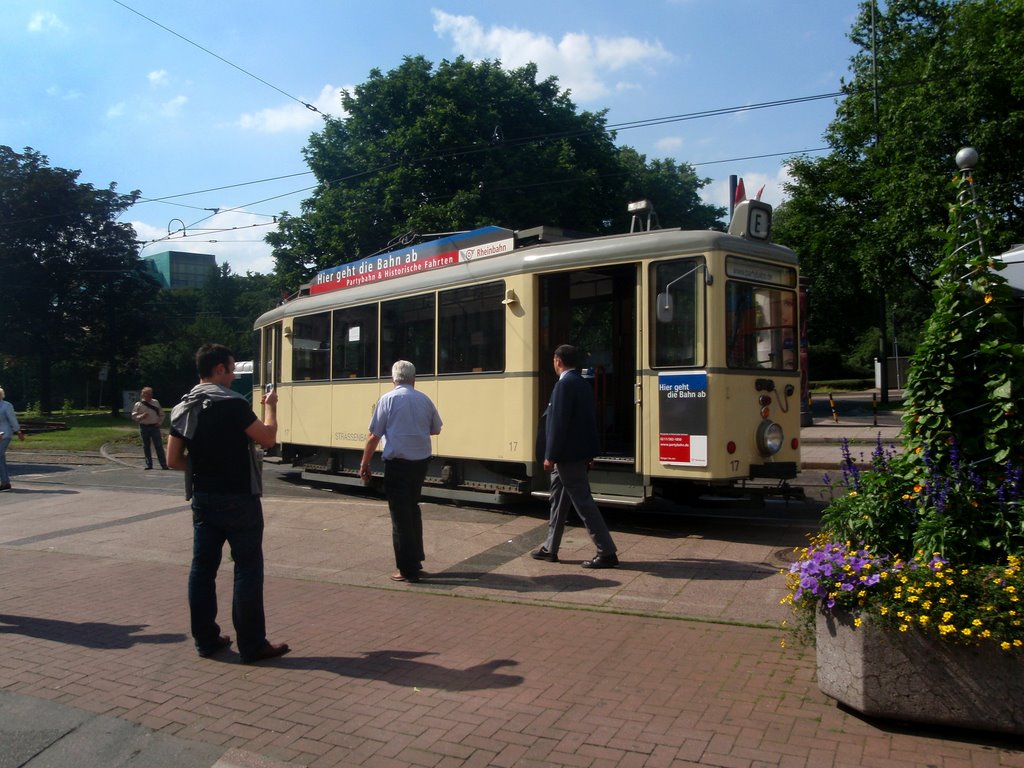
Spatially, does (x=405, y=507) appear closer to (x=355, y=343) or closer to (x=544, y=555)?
(x=544, y=555)

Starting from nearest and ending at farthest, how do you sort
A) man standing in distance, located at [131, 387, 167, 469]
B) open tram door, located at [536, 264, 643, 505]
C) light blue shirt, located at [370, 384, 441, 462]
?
light blue shirt, located at [370, 384, 441, 462] → open tram door, located at [536, 264, 643, 505] → man standing in distance, located at [131, 387, 167, 469]

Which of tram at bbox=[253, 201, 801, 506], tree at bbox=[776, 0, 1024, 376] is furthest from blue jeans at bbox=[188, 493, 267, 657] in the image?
tree at bbox=[776, 0, 1024, 376]

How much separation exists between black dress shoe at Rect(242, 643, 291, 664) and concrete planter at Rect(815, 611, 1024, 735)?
322 centimetres

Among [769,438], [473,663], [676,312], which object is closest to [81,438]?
[676,312]

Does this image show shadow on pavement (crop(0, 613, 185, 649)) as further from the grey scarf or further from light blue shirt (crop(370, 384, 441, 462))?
light blue shirt (crop(370, 384, 441, 462))

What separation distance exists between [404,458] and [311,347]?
7.10 metres

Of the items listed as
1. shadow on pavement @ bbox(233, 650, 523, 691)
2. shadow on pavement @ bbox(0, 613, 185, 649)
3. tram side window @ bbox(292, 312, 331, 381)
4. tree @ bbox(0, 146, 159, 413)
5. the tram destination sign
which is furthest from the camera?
tree @ bbox(0, 146, 159, 413)

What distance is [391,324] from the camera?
460 inches

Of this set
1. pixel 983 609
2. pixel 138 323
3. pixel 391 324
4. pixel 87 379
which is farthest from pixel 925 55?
pixel 87 379

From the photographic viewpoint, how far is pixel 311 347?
13.7 metres

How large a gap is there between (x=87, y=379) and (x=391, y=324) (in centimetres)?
5233

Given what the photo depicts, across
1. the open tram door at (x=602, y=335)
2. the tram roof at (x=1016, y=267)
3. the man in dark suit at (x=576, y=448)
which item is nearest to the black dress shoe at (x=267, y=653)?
the man in dark suit at (x=576, y=448)

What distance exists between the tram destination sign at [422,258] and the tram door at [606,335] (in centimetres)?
99

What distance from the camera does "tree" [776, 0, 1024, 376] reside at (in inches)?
935
